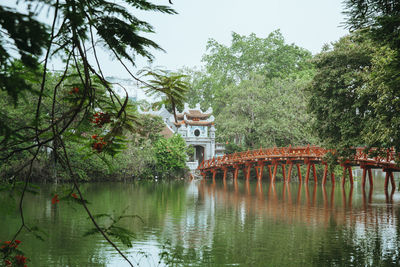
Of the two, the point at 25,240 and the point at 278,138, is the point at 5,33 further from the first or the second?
the point at 278,138

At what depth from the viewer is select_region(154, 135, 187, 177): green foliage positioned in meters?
29.9

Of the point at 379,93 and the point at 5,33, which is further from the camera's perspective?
the point at 379,93

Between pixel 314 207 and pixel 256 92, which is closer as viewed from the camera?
pixel 314 207

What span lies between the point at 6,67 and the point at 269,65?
40.5 m

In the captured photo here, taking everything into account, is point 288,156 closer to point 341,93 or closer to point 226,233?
point 341,93

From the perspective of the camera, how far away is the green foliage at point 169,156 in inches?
1177

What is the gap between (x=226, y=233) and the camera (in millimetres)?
10711

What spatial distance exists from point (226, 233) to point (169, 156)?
19540 mm

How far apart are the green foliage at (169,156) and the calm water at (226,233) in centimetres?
1251


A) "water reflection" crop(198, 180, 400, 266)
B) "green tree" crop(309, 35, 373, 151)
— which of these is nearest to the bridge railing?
"water reflection" crop(198, 180, 400, 266)

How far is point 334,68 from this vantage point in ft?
53.6

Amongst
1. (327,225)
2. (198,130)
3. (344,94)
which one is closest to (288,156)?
(344,94)

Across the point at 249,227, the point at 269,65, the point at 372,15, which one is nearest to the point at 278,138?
the point at 269,65

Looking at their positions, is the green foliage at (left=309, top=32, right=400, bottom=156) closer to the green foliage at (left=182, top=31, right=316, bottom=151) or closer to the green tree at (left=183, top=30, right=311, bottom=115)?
the green foliage at (left=182, top=31, right=316, bottom=151)
